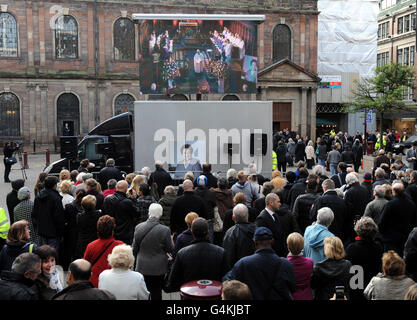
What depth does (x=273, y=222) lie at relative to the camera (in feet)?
23.8

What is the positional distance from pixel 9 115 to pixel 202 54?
1825cm

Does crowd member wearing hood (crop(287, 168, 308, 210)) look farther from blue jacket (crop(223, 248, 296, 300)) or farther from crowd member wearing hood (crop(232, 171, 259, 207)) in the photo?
blue jacket (crop(223, 248, 296, 300))

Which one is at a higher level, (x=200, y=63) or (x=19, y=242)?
(x=200, y=63)

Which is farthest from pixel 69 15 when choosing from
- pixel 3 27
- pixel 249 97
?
pixel 249 97

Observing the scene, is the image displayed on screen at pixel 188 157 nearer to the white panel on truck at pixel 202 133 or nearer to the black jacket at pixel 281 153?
the white panel on truck at pixel 202 133

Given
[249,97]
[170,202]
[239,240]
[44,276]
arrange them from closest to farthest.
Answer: [44,276] < [239,240] < [170,202] < [249,97]

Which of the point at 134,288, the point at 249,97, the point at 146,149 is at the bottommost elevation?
the point at 134,288

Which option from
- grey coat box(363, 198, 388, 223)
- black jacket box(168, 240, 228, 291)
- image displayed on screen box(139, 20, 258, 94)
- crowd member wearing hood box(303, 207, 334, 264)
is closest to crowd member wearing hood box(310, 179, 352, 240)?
grey coat box(363, 198, 388, 223)

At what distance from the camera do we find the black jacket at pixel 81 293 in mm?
4258

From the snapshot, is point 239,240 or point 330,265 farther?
point 239,240

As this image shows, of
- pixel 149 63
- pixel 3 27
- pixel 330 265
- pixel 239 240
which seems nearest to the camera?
pixel 330 265

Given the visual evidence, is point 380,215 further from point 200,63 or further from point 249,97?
point 249,97

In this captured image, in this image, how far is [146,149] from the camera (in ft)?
51.3

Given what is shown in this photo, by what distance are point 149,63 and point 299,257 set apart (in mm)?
19098
